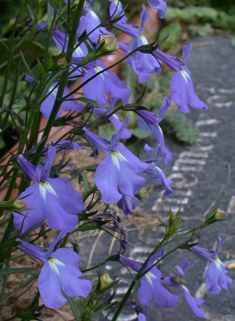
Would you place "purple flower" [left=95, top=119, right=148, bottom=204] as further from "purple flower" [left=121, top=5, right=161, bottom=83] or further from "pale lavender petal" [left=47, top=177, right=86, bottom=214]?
"purple flower" [left=121, top=5, right=161, bottom=83]

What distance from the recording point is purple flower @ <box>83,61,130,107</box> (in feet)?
2.67

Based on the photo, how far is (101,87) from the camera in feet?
2.72

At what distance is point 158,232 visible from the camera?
5.25ft

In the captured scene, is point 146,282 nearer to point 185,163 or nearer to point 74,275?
point 74,275

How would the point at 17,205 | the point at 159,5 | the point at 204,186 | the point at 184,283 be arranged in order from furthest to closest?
the point at 204,186 < the point at 184,283 < the point at 159,5 < the point at 17,205

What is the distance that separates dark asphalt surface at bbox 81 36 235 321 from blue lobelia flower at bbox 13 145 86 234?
0.36m

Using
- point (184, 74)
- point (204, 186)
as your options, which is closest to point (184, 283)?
point (184, 74)

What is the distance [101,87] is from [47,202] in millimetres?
262

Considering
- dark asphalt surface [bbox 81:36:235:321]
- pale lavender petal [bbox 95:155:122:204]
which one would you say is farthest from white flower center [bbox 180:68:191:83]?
dark asphalt surface [bbox 81:36:235:321]

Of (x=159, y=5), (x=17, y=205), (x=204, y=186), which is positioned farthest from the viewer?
(x=204, y=186)

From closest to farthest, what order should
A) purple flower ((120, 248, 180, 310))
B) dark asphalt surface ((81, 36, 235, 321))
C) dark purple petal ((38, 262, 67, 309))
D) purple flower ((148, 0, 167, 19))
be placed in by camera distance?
dark purple petal ((38, 262, 67, 309)) → purple flower ((148, 0, 167, 19)) → purple flower ((120, 248, 180, 310)) → dark asphalt surface ((81, 36, 235, 321))

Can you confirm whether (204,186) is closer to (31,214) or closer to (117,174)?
(117,174)

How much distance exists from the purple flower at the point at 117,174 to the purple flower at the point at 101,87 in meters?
0.11

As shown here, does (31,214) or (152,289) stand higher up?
(31,214)
